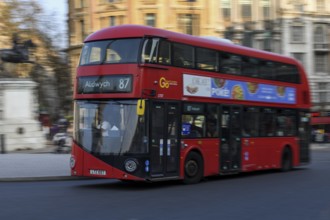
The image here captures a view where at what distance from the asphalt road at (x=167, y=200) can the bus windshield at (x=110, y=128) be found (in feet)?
3.61

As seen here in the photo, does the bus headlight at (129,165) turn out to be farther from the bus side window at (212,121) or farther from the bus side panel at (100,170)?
the bus side window at (212,121)

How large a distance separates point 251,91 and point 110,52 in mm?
5757

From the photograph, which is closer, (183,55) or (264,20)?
(183,55)

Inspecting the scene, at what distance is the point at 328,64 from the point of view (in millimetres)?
57531

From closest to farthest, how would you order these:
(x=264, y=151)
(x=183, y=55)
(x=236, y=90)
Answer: (x=183, y=55)
(x=236, y=90)
(x=264, y=151)

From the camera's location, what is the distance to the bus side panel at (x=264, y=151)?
1705 cm

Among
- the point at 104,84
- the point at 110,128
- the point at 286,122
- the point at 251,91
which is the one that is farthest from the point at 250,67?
the point at 110,128

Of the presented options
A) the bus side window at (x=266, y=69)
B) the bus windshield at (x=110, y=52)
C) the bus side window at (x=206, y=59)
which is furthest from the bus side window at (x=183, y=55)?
the bus side window at (x=266, y=69)

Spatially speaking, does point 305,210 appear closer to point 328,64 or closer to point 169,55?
point 169,55

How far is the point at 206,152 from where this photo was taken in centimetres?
1508

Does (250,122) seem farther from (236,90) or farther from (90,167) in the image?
(90,167)

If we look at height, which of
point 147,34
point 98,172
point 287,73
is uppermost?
point 147,34

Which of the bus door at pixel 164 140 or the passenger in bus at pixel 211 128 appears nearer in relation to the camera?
the bus door at pixel 164 140

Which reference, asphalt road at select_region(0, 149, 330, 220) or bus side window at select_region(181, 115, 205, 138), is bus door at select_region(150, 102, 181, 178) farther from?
asphalt road at select_region(0, 149, 330, 220)
